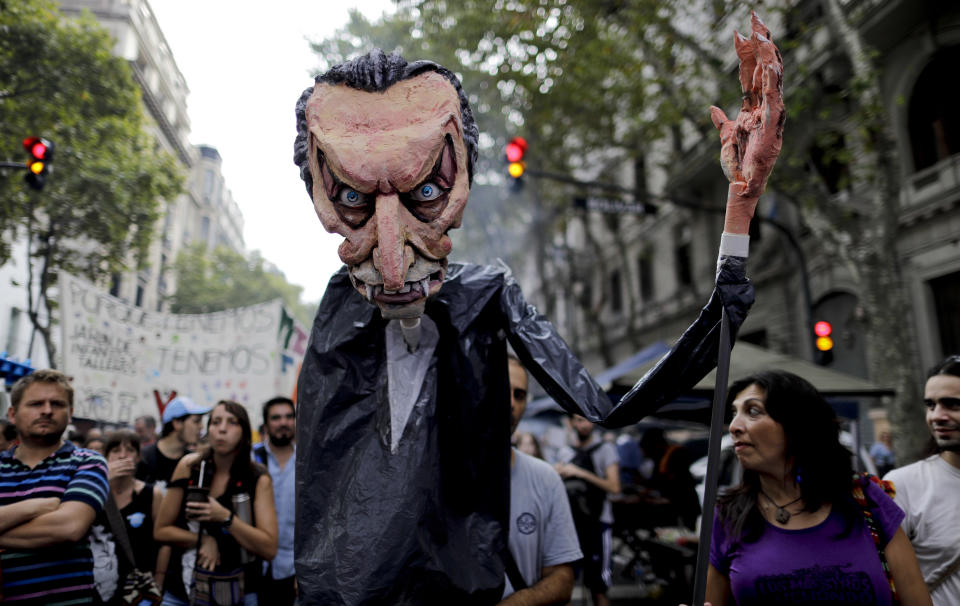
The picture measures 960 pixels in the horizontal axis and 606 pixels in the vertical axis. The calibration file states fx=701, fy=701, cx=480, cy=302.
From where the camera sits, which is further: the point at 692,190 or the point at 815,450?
the point at 692,190

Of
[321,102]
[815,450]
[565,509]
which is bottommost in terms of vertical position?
[565,509]

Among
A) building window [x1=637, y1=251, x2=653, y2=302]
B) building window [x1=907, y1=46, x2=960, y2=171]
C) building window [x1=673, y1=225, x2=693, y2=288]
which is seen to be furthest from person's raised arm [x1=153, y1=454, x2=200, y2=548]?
building window [x1=637, y1=251, x2=653, y2=302]

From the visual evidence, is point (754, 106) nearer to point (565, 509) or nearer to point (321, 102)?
point (321, 102)

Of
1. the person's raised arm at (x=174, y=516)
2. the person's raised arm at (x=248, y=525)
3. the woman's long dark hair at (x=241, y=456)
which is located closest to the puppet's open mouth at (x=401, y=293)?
the person's raised arm at (x=248, y=525)

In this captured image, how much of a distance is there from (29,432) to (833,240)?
8871 mm

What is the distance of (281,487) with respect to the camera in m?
4.17

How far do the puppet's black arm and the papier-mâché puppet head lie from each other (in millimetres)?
414

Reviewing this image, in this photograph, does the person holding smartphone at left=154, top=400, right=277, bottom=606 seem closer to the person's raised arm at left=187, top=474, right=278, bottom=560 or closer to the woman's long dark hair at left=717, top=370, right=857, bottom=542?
the person's raised arm at left=187, top=474, right=278, bottom=560

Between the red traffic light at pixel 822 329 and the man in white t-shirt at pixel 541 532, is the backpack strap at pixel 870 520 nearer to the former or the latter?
the man in white t-shirt at pixel 541 532

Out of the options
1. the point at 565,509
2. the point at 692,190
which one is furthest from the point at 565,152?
the point at 565,509

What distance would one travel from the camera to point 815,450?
7.60 feet

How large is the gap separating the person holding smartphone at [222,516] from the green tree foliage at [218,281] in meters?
25.7

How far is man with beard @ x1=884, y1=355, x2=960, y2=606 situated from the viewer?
2.60m

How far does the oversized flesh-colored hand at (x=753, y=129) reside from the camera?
161 centimetres
